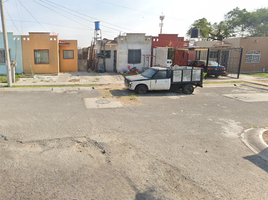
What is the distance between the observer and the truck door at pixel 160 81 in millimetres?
11750

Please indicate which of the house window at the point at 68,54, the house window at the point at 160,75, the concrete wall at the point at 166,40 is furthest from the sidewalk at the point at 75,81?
the concrete wall at the point at 166,40

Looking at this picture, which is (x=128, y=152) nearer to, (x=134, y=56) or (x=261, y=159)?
(x=261, y=159)

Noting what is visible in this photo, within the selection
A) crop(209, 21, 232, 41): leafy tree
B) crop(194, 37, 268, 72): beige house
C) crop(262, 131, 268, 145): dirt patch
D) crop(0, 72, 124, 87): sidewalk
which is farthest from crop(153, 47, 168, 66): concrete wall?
crop(209, 21, 232, 41): leafy tree

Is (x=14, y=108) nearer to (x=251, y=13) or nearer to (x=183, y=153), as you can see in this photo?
(x=183, y=153)

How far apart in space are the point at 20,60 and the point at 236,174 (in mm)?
19059

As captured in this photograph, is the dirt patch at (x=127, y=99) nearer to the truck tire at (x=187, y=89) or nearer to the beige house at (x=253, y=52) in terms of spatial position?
the truck tire at (x=187, y=89)

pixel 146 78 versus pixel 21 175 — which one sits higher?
pixel 146 78

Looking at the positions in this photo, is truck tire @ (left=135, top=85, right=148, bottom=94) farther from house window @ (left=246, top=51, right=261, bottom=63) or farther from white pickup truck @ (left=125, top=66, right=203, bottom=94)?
house window @ (left=246, top=51, right=261, bottom=63)

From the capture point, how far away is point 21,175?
3984mm

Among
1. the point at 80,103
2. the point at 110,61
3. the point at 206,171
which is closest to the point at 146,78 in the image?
the point at 80,103

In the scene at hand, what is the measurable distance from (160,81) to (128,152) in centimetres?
729

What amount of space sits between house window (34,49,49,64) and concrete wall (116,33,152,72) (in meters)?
6.46

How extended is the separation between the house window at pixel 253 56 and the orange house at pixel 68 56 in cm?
1847

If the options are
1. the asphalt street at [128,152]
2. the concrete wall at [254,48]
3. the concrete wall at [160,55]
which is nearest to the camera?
the asphalt street at [128,152]
